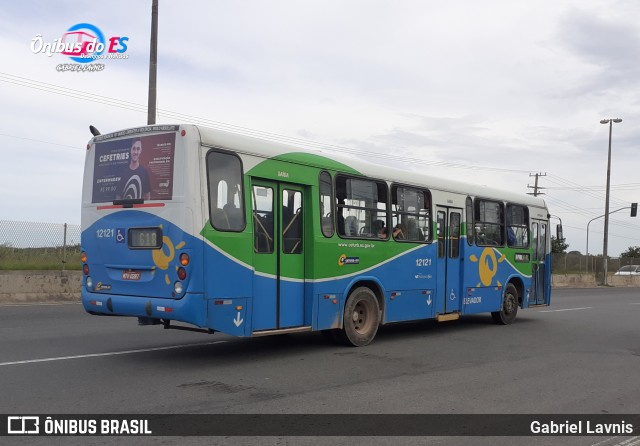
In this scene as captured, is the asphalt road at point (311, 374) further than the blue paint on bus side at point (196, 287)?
No

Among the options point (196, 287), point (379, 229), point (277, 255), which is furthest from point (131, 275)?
point (379, 229)

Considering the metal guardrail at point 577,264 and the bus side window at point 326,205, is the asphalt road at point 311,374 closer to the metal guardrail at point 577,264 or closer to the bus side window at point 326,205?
the bus side window at point 326,205

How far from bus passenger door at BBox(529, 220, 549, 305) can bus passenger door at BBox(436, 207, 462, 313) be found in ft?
11.7

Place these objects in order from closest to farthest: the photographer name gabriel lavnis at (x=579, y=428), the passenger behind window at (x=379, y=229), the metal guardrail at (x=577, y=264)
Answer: the photographer name gabriel lavnis at (x=579, y=428), the passenger behind window at (x=379, y=229), the metal guardrail at (x=577, y=264)

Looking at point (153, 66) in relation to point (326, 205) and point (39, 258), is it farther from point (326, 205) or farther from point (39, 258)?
point (326, 205)

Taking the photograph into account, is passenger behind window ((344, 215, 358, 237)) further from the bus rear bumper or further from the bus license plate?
the bus license plate

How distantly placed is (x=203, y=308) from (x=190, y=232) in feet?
3.17

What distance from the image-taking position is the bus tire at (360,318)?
10.7 metres

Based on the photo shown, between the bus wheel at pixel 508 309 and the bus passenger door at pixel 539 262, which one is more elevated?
the bus passenger door at pixel 539 262

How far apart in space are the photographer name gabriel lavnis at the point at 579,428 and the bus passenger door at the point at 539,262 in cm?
970

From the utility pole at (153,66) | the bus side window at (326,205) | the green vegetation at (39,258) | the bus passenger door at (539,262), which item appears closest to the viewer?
the bus side window at (326,205)

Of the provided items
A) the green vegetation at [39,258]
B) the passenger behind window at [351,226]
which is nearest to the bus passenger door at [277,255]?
the passenger behind window at [351,226]

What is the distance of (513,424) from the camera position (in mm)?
6441
